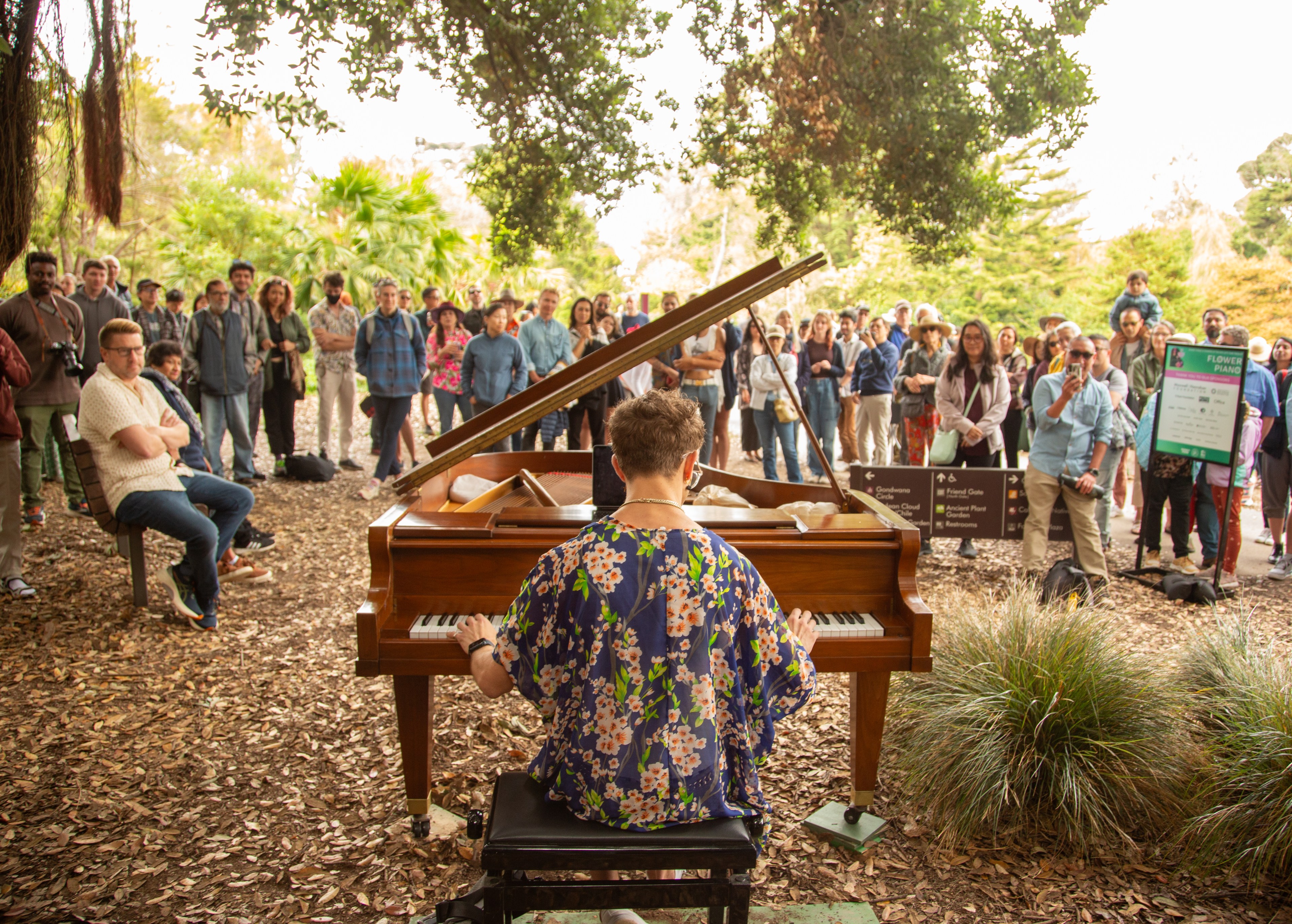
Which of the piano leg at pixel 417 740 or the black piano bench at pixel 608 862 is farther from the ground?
the black piano bench at pixel 608 862

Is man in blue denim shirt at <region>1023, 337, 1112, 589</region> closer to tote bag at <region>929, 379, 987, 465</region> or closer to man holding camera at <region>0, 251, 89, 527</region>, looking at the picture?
tote bag at <region>929, 379, 987, 465</region>

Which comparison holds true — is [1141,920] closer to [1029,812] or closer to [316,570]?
[1029,812]

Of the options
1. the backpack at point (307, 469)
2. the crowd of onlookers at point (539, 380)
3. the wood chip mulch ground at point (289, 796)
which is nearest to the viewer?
the wood chip mulch ground at point (289, 796)

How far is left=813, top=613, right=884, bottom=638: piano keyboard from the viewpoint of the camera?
2.96m

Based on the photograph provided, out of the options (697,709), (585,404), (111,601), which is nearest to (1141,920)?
(697,709)

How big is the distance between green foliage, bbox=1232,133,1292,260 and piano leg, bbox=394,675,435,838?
86.9 feet

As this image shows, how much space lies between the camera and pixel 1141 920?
290cm

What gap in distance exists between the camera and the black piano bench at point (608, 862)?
1981 millimetres

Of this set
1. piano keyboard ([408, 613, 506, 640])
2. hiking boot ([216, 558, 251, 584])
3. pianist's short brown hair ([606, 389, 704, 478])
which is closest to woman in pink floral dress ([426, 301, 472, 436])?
hiking boot ([216, 558, 251, 584])

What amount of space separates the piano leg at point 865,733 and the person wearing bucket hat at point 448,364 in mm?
6739

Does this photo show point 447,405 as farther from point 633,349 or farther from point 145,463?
point 633,349

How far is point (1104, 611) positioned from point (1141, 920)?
1.60 metres

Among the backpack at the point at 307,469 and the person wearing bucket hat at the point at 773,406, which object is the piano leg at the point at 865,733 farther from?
the backpack at the point at 307,469

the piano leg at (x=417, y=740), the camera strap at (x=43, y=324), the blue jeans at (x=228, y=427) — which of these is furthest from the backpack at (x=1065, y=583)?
the camera strap at (x=43, y=324)
